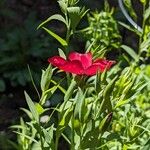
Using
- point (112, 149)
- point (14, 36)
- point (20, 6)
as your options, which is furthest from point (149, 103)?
point (20, 6)

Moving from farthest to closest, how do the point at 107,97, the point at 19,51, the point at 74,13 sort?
the point at 19,51 → the point at 74,13 → the point at 107,97

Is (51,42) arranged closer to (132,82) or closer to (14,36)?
(14,36)

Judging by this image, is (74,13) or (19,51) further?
(19,51)

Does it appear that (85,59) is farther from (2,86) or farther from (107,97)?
(2,86)

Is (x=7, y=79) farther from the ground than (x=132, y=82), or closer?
closer

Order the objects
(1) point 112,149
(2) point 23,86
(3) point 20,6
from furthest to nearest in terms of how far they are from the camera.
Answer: (3) point 20,6 → (2) point 23,86 → (1) point 112,149

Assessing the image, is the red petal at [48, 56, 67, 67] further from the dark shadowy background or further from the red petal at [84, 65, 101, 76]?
the dark shadowy background

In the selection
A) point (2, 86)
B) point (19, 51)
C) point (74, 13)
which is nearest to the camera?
point (74, 13)

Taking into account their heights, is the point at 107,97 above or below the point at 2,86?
above

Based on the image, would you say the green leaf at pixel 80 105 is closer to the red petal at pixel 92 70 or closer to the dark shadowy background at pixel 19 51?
the red petal at pixel 92 70

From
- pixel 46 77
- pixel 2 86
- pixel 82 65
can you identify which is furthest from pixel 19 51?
pixel 82 65

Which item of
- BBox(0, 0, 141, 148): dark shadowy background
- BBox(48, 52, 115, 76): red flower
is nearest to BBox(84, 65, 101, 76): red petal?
BBox(48, 52, 115, 76): red flower
